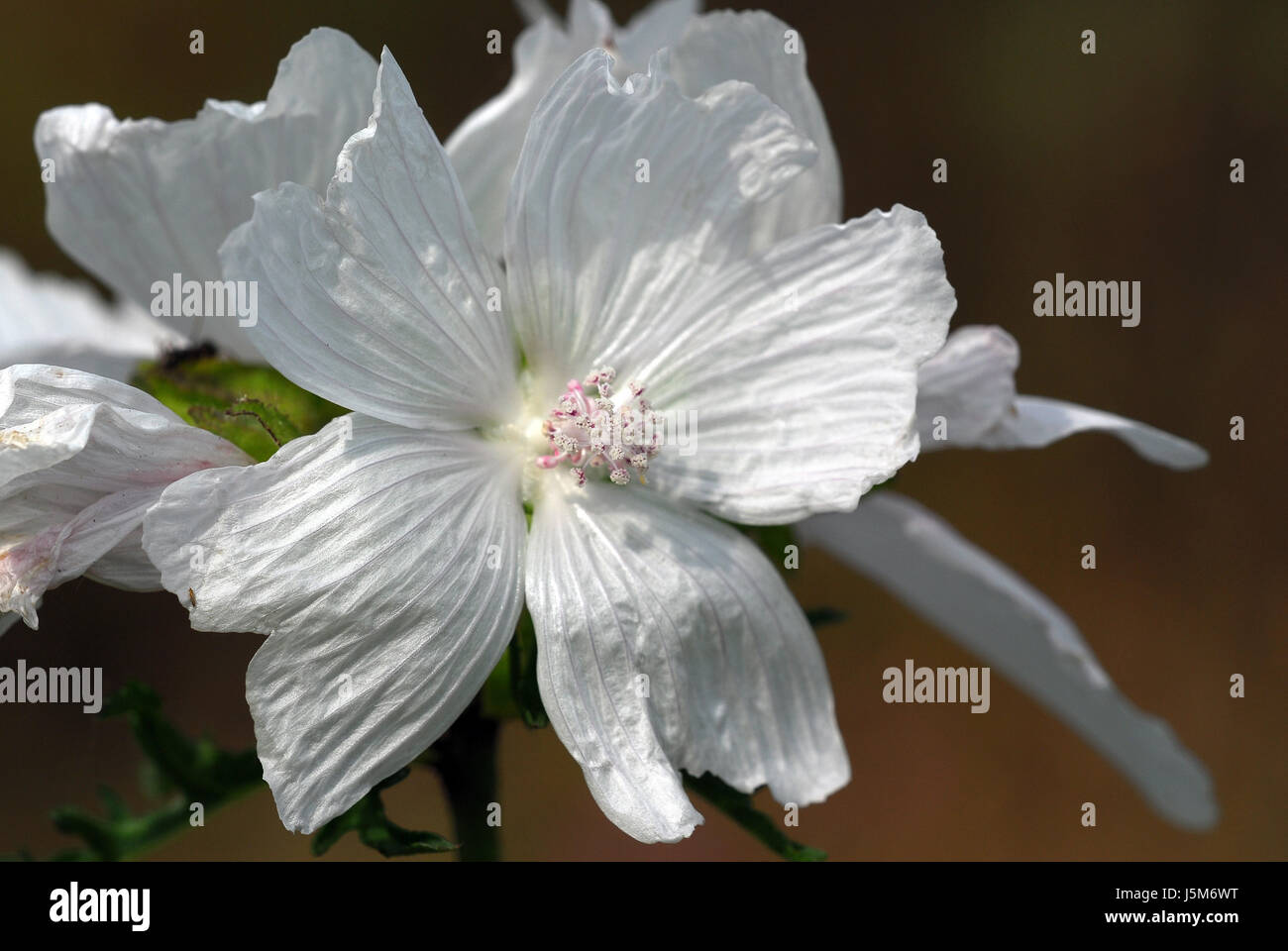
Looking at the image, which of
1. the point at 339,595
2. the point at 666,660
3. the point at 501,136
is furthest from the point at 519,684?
the point at 501,136

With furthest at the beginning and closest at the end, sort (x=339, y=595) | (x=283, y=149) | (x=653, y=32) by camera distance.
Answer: (x=653, y=32) → (x=283, y=149) → (x=339, y=595)

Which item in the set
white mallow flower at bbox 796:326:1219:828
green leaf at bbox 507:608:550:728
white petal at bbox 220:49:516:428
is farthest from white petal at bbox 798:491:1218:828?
white petal at bbox 220:49:516:428

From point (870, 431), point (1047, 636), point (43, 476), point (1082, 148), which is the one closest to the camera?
point (43, 476)

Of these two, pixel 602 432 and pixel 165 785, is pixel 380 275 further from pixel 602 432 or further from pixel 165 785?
pixel 165 785

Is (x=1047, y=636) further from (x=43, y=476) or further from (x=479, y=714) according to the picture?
(x=43, y=476)

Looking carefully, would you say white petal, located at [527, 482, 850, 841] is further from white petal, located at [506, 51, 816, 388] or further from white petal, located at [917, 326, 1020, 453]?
white petal, located at [917, 326, 1020, 453]
